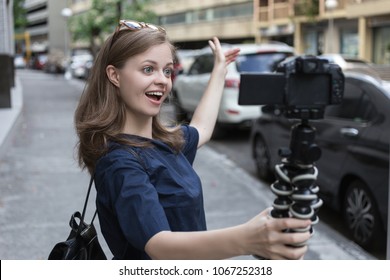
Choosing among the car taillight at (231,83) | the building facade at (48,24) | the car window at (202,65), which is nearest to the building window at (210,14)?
the building facade at (48,24)

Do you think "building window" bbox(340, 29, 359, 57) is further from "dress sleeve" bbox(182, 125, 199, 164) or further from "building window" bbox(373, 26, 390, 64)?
"dress sleeve" bbox(182, 125, 199, 164)

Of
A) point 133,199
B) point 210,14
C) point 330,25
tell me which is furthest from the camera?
point 210,14

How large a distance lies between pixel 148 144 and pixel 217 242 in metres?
0.51

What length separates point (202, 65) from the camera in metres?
11.3

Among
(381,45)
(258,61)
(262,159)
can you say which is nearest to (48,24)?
(381,45)

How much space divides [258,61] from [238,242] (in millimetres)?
8747

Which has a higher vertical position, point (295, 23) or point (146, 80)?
point (295, 23)

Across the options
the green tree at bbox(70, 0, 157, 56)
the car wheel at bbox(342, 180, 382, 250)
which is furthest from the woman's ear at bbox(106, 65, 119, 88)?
the green tree at bbox(70, 0, 157, 56)

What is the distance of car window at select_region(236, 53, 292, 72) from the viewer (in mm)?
9766

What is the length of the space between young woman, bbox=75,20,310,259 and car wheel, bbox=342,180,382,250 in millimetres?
3074

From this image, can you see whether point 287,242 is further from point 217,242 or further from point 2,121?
point 2,121

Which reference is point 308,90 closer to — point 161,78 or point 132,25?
point 161,78

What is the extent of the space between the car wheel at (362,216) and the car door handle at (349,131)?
0.39 metres

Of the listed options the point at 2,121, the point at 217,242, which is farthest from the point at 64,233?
the point at 2,121
